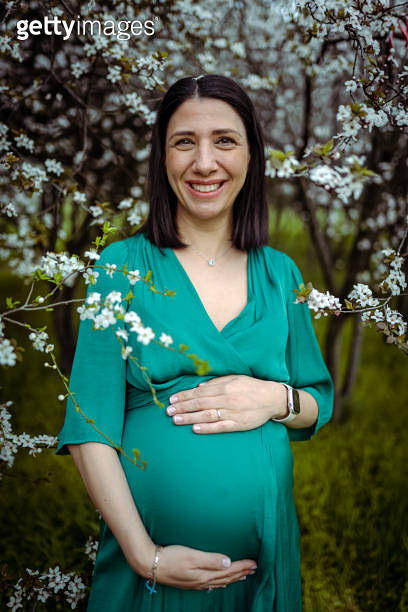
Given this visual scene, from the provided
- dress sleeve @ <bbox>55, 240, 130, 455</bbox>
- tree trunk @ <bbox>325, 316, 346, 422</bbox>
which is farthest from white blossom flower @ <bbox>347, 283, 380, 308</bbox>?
tree trunk @ <bbox>325, 316, 346, 422</bbox>

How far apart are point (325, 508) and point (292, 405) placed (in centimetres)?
172

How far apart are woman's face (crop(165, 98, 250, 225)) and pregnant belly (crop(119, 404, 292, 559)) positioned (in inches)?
28.6

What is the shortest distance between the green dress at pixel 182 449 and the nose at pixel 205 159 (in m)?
0.33

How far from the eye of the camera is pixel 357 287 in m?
1.67

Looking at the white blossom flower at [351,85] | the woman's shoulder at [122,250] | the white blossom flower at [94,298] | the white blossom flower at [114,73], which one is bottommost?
the white blossom flower at [94,298]

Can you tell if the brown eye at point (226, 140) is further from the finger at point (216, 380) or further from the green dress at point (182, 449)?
the finger at point (216, 380)

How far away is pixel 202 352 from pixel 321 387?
579 mm

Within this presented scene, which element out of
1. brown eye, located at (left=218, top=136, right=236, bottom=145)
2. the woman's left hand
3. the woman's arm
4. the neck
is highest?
brown eye, located at (left=218, top=136, right=236, bottom=145)

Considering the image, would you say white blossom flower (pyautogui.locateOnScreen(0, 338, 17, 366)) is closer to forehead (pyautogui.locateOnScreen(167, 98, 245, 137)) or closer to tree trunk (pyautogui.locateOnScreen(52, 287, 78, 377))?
forehead (pyautogui.locateOnScreen(167, 98, 245, 137))

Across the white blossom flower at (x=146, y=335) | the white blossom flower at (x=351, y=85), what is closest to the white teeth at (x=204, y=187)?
the white blossom flower at (x=351, y=85)

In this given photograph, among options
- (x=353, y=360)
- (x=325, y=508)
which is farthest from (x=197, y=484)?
(x=353, y=360)

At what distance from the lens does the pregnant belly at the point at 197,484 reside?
150 cm

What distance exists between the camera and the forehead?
5.31 feet

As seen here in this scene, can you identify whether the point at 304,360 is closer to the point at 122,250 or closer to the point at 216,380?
the point at 216,380
